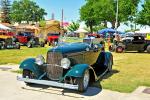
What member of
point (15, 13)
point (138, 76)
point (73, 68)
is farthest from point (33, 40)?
point (15, 13)

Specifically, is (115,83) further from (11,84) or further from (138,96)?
(11,84)

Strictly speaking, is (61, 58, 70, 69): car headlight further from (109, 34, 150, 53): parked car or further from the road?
(109, 34, 150, 53): parked car

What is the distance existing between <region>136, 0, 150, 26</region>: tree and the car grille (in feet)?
161

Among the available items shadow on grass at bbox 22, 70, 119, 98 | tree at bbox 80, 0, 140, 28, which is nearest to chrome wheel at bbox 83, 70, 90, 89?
shadow on grass at bbox 22, 70, 119, 98

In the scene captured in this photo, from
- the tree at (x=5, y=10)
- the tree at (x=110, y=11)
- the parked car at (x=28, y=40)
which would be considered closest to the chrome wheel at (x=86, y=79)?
the parked car at (x=28, y=40)

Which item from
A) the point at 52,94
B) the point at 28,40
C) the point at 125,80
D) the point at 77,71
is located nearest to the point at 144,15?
the point at 28,40

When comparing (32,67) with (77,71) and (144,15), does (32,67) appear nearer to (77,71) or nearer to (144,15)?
(77,71)

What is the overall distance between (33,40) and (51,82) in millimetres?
25295

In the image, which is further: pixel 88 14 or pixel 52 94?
pixel 88 14

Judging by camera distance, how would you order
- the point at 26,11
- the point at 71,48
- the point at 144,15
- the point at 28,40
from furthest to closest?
1. the point at 26,11
2. the point at 144,15
3. the point at 28,40
4. the point at 71,48

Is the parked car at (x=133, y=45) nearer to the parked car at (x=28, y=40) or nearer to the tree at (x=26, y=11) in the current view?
the parked car at (x=28, y=40)

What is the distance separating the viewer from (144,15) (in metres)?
57.6

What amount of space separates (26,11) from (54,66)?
112920 mm

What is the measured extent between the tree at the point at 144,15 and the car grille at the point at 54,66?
49145 mm
